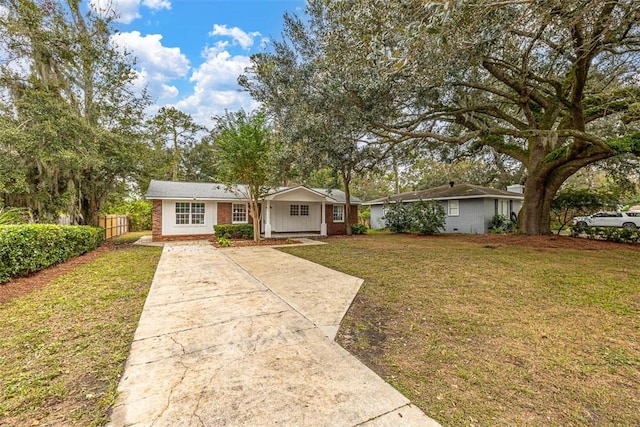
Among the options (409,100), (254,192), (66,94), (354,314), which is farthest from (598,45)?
(66,94)

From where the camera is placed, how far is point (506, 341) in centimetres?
320

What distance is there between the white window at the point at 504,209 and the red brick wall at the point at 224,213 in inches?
620

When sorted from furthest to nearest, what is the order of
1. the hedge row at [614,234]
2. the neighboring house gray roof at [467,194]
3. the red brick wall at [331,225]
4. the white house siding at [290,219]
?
the red brick wall at [331,225] → the white house siding at [290,219] → the neighboring house gray roof at [467,194] → the hedge row at [614,234]

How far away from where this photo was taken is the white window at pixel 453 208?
17.3 meters

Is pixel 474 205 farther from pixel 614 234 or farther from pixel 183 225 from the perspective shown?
pixel 183 225

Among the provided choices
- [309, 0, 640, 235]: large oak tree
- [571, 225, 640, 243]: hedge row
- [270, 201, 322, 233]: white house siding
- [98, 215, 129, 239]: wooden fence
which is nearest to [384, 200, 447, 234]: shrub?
[309, 0, 640, 235]: large oak tree

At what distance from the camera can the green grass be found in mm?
2139

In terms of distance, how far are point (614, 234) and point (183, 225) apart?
65.4ft

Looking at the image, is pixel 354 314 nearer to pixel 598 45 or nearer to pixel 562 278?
pixel 562 278

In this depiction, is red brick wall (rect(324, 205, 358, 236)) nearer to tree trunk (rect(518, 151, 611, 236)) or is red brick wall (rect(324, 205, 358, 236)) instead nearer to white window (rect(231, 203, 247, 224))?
white window (rect(231, 203, 247, 224))

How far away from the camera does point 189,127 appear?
88.2ft

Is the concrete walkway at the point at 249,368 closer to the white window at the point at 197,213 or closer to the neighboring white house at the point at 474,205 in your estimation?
the white window at the point at 197,213

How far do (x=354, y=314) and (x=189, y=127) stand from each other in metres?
28.1

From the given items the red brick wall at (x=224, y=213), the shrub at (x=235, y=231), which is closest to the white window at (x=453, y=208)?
the shrub at (x=235, y=231)
